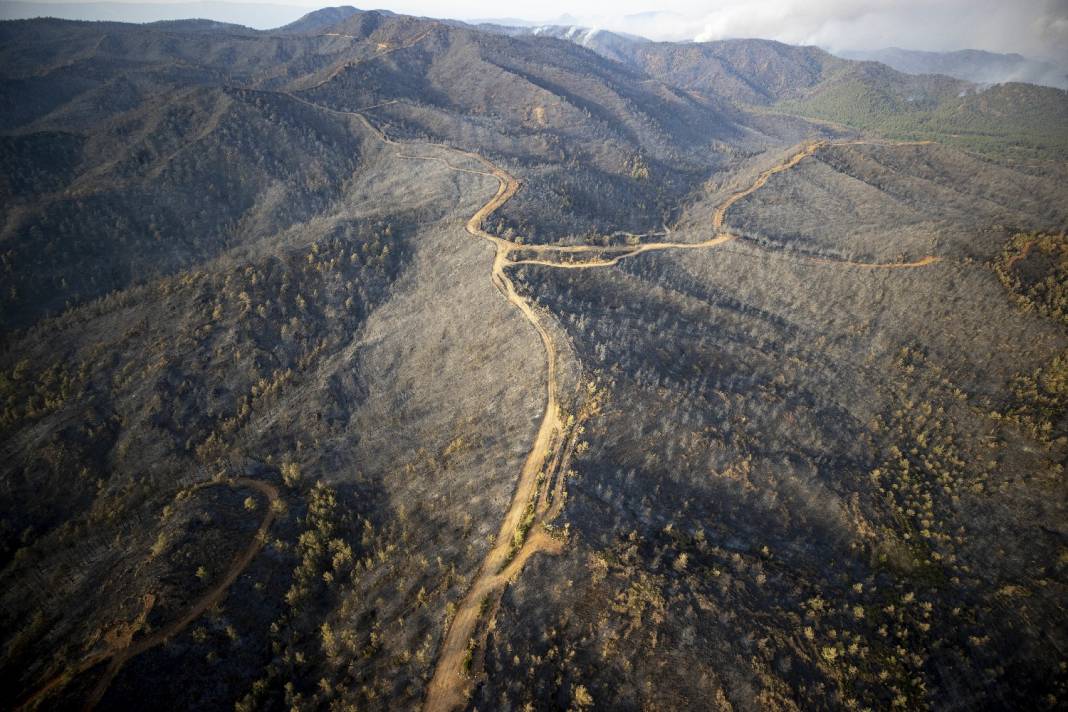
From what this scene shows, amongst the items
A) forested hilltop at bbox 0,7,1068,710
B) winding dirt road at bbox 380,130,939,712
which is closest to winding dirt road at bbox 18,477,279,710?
forested hilltop at bbox 0,7,1068,710

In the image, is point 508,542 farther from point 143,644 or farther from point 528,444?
point 143,644

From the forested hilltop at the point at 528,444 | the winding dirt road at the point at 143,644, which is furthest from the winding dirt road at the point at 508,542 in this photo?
the winding dirt road at the point at 143,644

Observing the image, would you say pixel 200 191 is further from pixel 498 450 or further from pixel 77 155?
pixel 498 450

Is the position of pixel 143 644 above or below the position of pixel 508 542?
below

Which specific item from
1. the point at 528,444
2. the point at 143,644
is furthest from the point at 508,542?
the point at 143,644

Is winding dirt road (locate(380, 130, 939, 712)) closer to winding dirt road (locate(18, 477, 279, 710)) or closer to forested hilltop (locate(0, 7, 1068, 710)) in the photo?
forested hilltop (locate(0, 7, 1068, 710))

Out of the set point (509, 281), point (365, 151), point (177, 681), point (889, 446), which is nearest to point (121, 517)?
point (177, 681)
